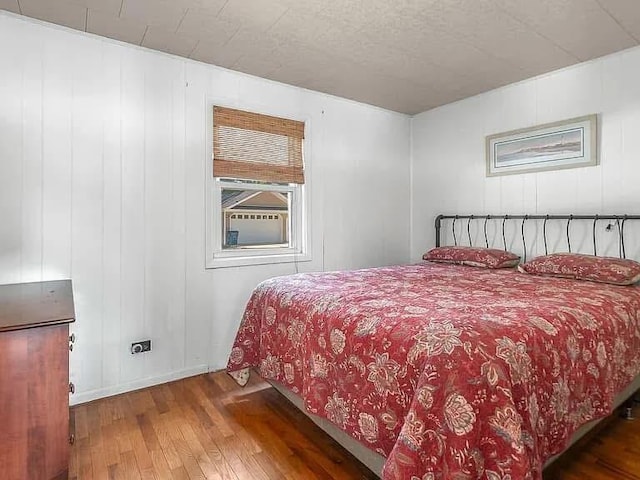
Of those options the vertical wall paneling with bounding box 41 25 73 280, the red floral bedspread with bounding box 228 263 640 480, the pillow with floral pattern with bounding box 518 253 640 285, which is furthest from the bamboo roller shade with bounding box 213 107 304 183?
the pillow with floral pattern with bounding box 518 253 640 285

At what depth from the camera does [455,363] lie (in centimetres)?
121

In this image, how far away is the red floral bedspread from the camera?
1169mm

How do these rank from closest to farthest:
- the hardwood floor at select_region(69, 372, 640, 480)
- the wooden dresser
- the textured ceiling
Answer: the wooden dresser → the hardwood floor at select_region(69, 372, 640, 480) → the textured ceiling

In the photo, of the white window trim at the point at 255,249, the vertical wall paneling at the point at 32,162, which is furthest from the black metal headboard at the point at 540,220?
the vertical wall paneling at the point at 32,162

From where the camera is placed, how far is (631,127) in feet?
8.70

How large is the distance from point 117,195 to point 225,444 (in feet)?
5.57

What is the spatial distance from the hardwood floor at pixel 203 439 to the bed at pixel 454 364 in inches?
8.3

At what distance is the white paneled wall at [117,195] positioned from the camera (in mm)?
2230

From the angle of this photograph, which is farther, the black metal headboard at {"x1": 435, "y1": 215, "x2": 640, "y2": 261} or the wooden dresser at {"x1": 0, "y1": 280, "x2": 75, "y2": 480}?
the black metal headboard at {"x1": 435, "y1": 215, "x2": 640, "y2": 261}

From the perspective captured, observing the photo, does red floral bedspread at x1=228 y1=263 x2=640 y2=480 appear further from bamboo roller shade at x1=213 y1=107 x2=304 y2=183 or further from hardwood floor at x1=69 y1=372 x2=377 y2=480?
bamboo roller shade at x1=213 y1=107 x2=304 y2=183

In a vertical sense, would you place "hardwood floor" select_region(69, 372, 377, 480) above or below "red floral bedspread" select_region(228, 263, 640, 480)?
below

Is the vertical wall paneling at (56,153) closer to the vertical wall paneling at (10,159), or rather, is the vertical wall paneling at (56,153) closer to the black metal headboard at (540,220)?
the vertical wall paneling at (10,159)

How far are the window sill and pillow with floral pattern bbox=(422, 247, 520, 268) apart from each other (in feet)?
4.14

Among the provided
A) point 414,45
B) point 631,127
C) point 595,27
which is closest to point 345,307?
point 414,45
